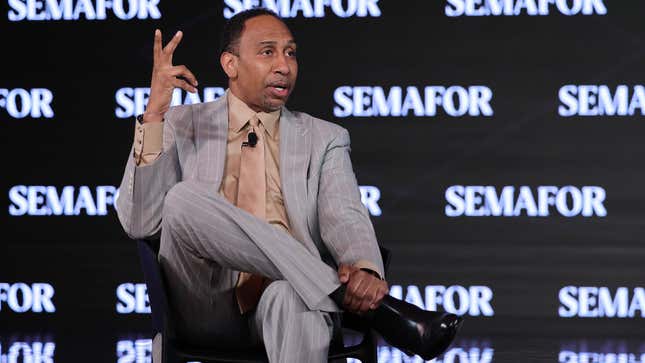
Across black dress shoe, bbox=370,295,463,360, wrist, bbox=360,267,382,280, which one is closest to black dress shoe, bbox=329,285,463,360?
black dress shoe, bbox=370,295,463,360

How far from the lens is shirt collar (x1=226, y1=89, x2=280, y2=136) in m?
2.82

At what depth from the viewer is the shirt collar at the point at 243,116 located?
282 cm

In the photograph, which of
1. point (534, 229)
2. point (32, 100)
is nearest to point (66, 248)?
point (32, 100)

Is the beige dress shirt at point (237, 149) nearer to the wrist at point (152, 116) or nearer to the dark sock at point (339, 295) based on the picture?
the wrist at point (152, 116)

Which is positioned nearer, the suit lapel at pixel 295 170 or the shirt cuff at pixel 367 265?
the shirt cuff at pixel 367 265

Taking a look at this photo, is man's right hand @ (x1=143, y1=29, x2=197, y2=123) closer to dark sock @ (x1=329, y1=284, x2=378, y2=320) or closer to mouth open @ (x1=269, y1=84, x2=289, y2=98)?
mouth open @ (x1=269, y1=84, x2=289, y2=98)

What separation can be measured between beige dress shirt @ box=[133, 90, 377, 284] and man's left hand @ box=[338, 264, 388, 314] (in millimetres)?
300

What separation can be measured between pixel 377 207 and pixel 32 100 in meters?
1.52

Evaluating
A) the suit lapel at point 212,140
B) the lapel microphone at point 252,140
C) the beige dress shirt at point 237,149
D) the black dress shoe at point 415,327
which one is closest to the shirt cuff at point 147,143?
the beige dress shirt at point 237,149

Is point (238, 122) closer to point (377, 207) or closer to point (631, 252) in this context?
point (377, 207)

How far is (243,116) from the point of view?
2828 millimetres

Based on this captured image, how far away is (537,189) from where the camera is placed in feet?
14.8

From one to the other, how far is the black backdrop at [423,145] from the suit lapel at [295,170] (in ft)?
5.96

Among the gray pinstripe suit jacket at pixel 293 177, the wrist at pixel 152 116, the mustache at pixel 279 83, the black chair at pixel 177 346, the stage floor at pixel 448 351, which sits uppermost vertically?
the mustache at pixel 279 83
